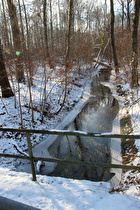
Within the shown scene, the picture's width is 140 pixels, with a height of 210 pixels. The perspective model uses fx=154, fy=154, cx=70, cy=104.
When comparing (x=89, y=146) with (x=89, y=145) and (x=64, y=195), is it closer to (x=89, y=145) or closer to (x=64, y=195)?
(x=89, y=145)

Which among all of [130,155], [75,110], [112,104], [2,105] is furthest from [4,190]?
[112,104]

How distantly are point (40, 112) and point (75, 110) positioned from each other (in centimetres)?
292

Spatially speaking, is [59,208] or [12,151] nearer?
[59,208]

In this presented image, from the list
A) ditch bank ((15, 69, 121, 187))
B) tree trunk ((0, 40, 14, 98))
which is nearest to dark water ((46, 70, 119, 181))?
ditch bank ((15, 69, 121, 187))

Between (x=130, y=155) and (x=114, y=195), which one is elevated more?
(x=114, y=195)

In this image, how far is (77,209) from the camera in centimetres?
226

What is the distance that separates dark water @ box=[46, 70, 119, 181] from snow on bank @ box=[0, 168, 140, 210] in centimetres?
188

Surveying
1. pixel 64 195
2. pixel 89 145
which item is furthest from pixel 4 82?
pixel 64 195

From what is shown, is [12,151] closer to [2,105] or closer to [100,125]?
[2,105]

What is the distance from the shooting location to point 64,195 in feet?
8.59

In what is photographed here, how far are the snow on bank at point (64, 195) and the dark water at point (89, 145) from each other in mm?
1883

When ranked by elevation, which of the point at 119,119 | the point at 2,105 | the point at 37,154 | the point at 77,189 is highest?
the point at 2,105

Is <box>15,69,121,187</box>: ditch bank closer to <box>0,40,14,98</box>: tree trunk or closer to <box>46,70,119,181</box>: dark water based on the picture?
<box>46,70,119,181</box>: dark water

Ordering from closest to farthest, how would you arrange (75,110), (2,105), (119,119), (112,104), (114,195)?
(114,195) < (2,105) < (119,119) < (75,110) < (112,104)
